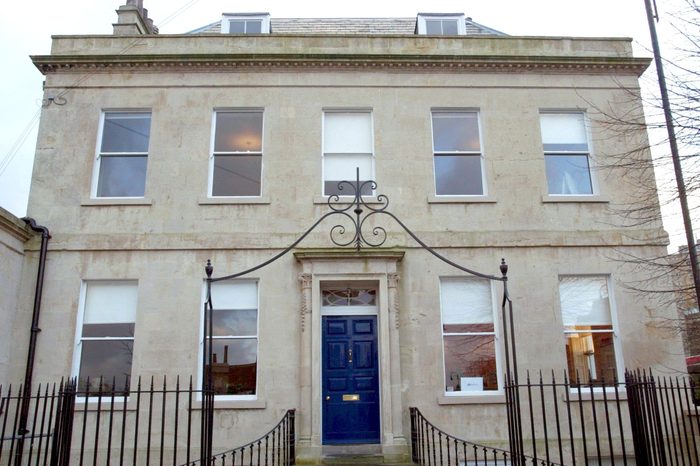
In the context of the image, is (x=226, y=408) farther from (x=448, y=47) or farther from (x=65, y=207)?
(x=448, y=47)

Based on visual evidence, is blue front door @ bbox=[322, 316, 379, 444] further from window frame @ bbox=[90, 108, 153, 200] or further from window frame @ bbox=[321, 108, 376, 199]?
window frame @ bbox=[90, 108, 153, 200]

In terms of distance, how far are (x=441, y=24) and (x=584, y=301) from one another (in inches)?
289

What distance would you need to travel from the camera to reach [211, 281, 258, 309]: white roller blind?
10.6 metres

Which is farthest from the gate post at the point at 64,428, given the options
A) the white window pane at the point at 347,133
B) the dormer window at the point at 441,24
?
the dormer window at the point at 441,24

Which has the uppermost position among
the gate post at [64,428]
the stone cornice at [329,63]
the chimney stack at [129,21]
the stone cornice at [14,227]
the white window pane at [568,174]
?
the chimney stack at [129,21]

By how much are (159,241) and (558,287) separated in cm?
744

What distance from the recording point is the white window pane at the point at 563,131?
11750mm

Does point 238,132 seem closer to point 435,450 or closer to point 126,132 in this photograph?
point 126,132

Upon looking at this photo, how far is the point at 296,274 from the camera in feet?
34.7

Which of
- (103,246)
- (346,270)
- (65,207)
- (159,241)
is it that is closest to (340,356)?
(346,270)

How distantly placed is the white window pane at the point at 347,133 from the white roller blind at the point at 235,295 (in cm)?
310

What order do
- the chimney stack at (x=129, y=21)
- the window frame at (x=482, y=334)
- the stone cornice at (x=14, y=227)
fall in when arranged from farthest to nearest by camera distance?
1. the chimney stack at (x=129, y=21)
2. the window frame at (x=482, y=334)
3. the stone cornice at (x=14, y=227)

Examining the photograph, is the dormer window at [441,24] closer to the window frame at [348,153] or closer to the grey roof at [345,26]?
the grey roof at [345,26]

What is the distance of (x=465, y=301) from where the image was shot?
424 inches
